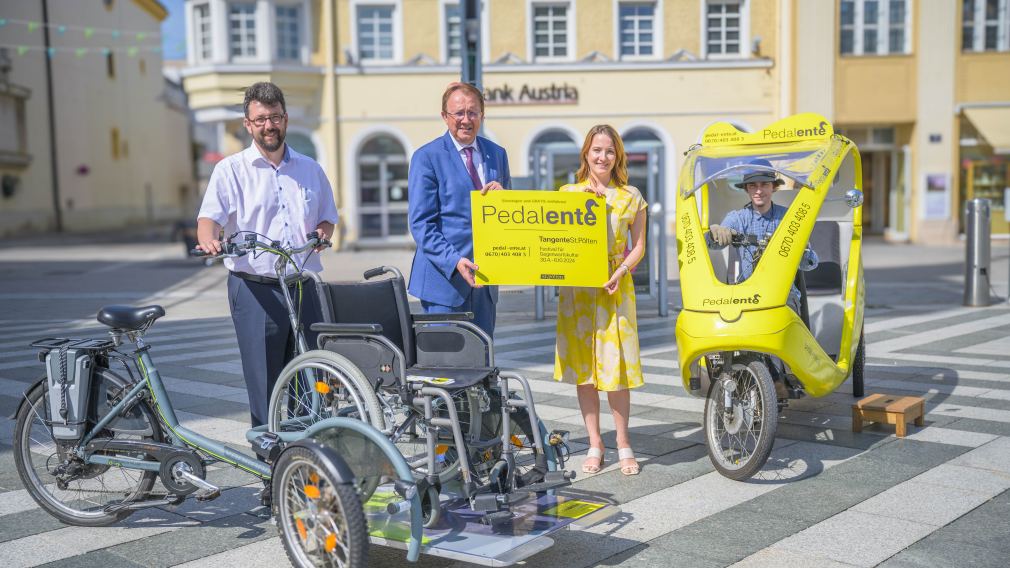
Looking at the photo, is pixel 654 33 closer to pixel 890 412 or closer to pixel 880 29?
pixel 880 29

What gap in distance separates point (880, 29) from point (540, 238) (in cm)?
2443

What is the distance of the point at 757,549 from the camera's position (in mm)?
4242

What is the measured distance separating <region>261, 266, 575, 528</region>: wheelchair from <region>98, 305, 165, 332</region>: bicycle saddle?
0.69 meters

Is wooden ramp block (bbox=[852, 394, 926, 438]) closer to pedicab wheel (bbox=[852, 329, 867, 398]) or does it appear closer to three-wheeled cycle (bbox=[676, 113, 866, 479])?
three-wheeled cycle (bbox=[676, 113, 866, 479])

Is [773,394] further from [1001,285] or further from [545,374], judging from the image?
[1001,285]

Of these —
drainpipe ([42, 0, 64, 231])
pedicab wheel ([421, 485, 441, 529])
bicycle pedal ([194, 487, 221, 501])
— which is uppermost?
drainpipe ([42, 0, 64, 231])

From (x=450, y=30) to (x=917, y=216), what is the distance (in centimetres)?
1329

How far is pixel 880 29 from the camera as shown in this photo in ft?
87.0

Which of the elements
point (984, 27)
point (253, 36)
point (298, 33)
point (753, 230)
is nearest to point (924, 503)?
point (753, 230)

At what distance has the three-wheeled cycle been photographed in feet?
17.3

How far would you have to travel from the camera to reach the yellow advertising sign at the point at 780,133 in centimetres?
666

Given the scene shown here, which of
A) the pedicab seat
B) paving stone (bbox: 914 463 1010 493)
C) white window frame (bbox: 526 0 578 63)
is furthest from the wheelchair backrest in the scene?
white window frame (bbox: 526 0 578 63)

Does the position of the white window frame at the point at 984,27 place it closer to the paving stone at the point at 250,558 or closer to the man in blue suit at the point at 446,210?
the man in blue suit at the point at 446,210

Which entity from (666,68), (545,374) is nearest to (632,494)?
(545,374)
